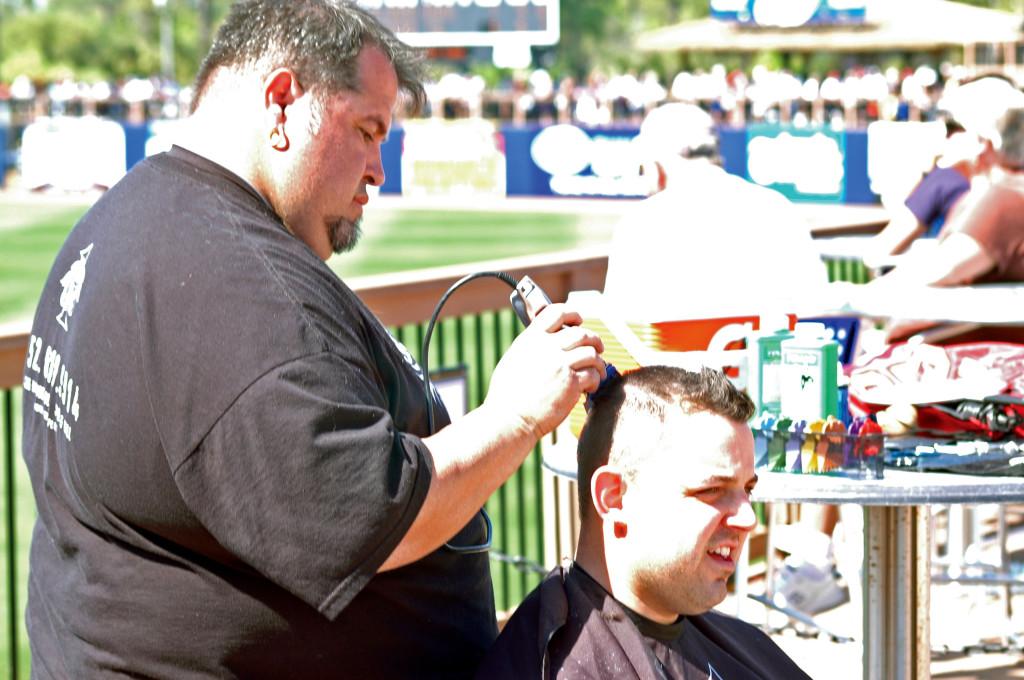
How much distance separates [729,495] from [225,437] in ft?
2.67

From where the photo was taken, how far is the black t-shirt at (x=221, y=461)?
6.83 feet

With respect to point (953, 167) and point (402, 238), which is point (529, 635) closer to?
point (953, 167)

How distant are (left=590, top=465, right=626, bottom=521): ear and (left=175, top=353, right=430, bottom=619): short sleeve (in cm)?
41

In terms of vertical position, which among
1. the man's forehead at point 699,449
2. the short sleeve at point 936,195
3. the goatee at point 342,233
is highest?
the goatee at point 342,233

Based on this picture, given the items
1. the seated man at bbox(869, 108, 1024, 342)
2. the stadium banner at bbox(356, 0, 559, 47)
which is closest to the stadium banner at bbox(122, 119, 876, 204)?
the stadium banner at bbox(356, 0, 559, 47)

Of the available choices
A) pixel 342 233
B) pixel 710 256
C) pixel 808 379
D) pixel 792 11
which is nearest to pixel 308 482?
pixel 342 233

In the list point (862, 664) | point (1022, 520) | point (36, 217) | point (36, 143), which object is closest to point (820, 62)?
point (36, 143)

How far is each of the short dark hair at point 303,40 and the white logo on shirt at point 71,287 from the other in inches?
12.2

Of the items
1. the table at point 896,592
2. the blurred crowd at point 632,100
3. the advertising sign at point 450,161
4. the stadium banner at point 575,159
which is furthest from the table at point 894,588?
the advertising sign at point 450,161

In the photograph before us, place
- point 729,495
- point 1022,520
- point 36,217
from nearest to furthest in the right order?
point 729,495, point 1022,520, point 36,217

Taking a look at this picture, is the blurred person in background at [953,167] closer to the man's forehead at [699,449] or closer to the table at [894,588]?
the table at [894,588]

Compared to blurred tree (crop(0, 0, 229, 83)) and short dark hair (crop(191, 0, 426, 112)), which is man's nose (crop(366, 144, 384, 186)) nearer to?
short dark hair (crop(191, 0, 426, 112))

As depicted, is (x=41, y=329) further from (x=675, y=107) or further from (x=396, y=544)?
(x=675, y=107)

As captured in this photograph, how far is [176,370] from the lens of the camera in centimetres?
213
